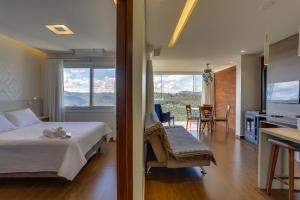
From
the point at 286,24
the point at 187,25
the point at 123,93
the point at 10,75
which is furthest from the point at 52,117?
the point at 286,24

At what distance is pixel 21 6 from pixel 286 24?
3931mm

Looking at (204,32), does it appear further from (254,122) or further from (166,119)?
(166,119)

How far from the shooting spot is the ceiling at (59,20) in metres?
2.92

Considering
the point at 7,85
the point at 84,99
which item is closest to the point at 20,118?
the point at 7,85

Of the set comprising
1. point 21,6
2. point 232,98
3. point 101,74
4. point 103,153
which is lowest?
point 103,153

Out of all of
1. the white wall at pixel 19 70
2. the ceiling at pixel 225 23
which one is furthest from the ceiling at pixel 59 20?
the ceiling at pixel 225 23

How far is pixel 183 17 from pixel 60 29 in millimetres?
2171

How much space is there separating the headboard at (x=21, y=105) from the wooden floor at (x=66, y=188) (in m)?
1.83

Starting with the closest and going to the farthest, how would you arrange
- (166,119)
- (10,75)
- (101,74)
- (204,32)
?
1. (204,32)
2. (10,75)
3. (101,74)
4. (166,119)

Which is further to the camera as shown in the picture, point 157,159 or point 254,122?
point 254,122

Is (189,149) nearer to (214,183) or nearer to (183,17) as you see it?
(214,183)

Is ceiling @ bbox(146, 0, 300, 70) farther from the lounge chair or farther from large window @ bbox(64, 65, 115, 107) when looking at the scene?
large window @ bbox(64, 65, 115, 107)

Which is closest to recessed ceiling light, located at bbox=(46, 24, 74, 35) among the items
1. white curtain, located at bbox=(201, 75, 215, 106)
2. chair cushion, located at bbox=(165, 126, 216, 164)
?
chair cushion, located at bbox=(165, 126, 216, 164)

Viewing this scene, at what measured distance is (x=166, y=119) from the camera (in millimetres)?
7734
